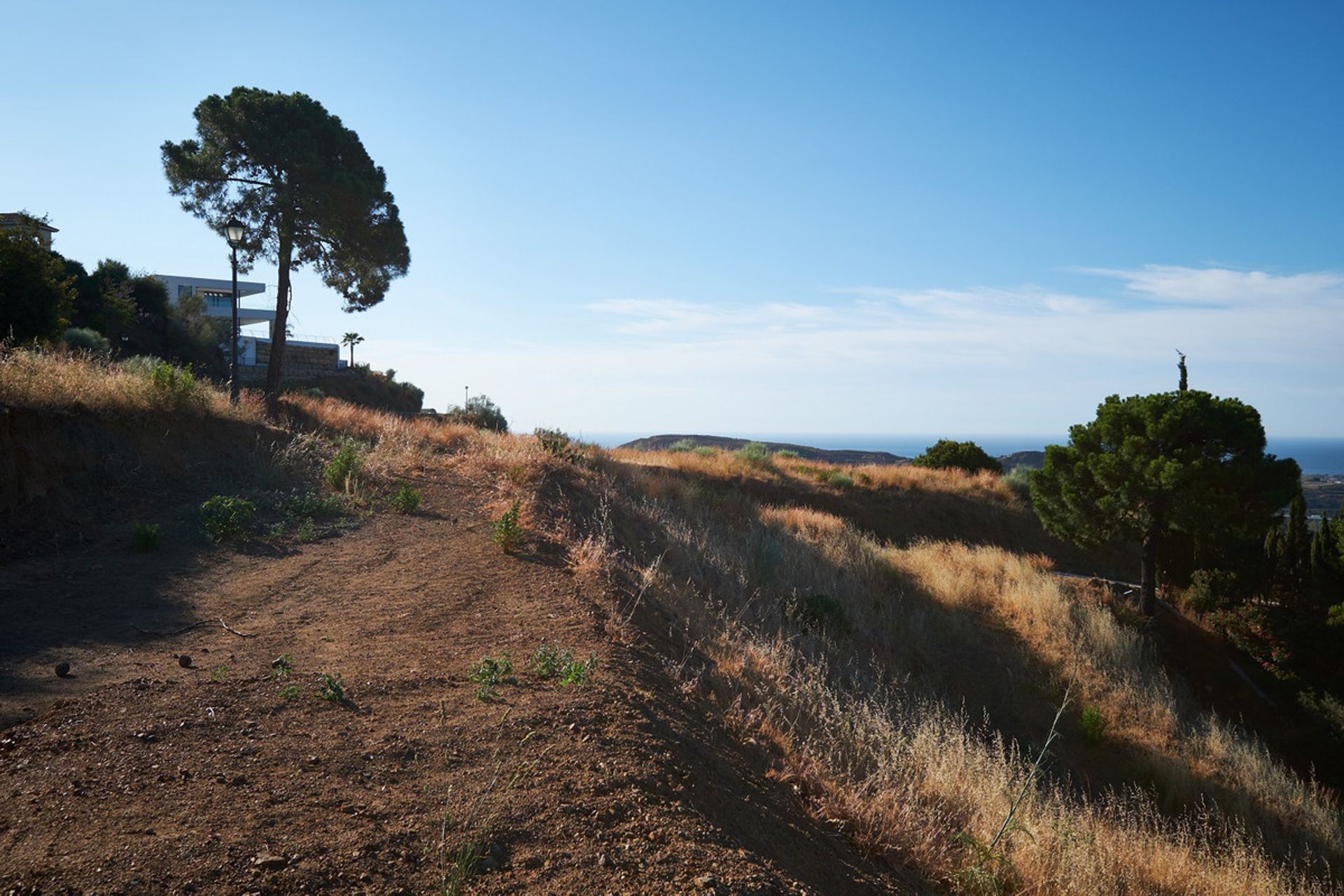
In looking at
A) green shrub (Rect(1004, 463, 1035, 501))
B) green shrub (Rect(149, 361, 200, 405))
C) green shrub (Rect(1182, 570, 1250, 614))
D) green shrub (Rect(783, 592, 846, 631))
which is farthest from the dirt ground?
green shrub (Rect(1004, 463, 1035, 501))

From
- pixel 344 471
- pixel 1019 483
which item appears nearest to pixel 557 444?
pixel 344 471

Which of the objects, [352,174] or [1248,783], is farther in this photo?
[352,174]

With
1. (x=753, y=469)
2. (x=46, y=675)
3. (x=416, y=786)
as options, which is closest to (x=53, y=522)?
(x=46, y=675)

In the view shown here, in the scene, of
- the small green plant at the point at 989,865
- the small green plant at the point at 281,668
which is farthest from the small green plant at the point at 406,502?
the small green plant at the point at 989,865

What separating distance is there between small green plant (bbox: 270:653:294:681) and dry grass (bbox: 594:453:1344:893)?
9.20 feet

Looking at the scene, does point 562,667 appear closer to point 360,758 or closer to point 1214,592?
point 360,758

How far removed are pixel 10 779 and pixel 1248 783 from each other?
13235 mm

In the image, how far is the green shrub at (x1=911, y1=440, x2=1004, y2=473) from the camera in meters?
33.5

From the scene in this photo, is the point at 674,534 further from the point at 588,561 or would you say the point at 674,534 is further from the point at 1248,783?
the point at 1248,783

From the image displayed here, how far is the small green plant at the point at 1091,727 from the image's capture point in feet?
39.6

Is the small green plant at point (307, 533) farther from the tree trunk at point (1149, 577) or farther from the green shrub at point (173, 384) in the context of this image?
the tree trunk at point (1149, 577)

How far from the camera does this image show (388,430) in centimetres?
1453

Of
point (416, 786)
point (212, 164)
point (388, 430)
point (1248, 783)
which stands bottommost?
point (1248, 783)

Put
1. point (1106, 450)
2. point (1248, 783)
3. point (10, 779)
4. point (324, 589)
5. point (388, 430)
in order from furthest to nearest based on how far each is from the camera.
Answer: point (1106, 450)
point (388, 430)
point (1248, 783)
point (324, 589)
point (10, 779)
